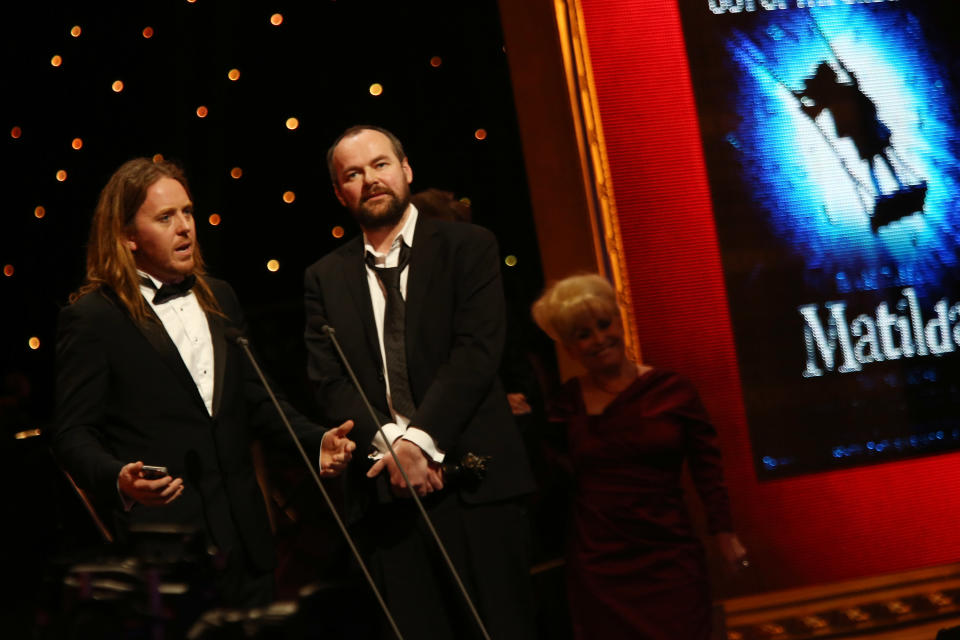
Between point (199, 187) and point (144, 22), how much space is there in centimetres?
70

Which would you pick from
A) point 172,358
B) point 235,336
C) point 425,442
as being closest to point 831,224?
point 425,442

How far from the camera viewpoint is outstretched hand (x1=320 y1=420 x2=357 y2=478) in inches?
104

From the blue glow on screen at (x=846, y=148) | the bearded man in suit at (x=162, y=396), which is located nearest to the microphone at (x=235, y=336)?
the bearded man in suit at (x=162, y=396)

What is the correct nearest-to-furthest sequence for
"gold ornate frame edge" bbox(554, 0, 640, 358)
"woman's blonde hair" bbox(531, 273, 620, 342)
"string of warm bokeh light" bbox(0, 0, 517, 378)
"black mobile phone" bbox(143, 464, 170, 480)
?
"black mobile phone" bbox(143, 464, 170, 480) → "woman's blonde hair" bbox(531, 273, 620, 342) → "gold ornate frame edge" bbox(554, 0, 640, 358) → "string of warm bokeh light" bbox(0, 0, 517, 378)

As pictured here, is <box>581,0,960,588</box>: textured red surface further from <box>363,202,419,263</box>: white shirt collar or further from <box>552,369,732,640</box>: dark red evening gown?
<box>363,202,419,263</box>: white shirt collar

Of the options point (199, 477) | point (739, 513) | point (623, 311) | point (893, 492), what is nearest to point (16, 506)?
point (199, 477)

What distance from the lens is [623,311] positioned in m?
3.73

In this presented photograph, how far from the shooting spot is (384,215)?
2895 millimetres

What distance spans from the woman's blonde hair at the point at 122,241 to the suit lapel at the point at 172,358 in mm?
51

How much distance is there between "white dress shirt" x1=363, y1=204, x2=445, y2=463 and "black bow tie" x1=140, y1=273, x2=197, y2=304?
45 cm

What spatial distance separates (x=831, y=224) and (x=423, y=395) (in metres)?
1.74

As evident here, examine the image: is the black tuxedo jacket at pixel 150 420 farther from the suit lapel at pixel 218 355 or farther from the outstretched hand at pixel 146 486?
the outstretched hand at pixel 146 486

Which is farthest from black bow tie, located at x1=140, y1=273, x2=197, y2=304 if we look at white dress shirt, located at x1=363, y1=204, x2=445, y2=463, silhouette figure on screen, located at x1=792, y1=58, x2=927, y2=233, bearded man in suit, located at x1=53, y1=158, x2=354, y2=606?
silhouette figure on screen, located at x1=792, y1=58, x2=927, y2=233

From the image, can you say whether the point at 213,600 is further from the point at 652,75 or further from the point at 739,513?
the point at 652,75
